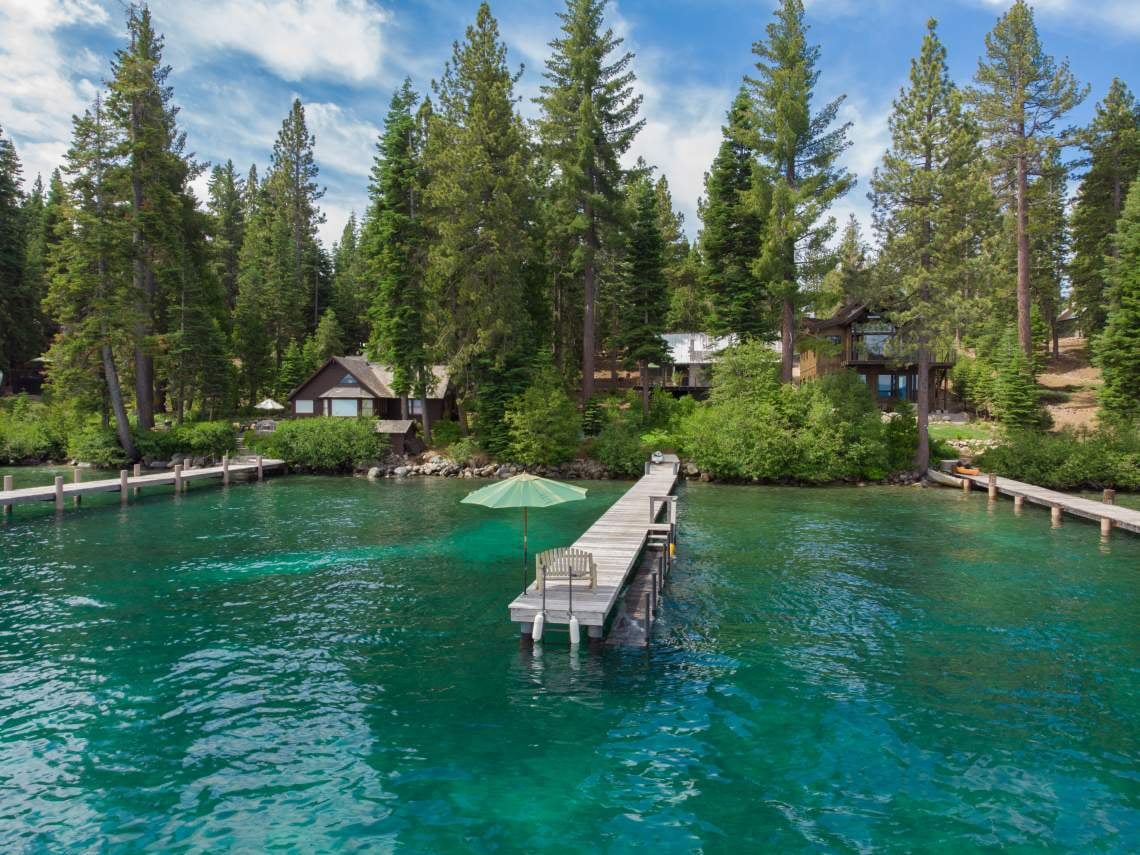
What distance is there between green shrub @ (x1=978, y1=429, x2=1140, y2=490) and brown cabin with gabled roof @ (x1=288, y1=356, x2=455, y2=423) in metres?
38.3

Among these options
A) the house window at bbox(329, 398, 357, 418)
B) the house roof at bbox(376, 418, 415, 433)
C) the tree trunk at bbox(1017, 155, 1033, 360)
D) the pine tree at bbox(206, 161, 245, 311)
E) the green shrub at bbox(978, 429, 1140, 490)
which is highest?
the pine tree at bbox(206, 161, 245, 311)

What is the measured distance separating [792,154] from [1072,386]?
32459mm

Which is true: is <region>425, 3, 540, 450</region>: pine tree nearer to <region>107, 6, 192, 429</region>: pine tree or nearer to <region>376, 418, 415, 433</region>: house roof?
<region>376, 418, 415, 433</region>: house roof

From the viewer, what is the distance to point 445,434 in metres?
49.7

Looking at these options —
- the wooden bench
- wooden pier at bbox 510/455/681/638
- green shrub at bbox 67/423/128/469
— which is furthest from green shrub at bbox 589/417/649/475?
green shrub at bbox 67/423/128/469

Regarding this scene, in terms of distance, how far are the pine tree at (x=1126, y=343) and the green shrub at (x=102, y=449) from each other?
6386cm

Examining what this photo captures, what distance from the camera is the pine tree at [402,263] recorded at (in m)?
47.1

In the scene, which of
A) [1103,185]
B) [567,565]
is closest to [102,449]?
[567,565]

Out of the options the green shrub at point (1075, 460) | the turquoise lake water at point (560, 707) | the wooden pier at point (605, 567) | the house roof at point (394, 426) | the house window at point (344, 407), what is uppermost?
the house window at point (344, 407)

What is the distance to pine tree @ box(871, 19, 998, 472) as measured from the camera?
36844mm

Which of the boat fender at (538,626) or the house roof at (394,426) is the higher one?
the house roof at (394,426)

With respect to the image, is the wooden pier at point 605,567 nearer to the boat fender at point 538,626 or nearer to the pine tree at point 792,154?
the boat fender at point 538,626

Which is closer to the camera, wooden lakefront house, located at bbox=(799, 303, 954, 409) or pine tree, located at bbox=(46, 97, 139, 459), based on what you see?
pine tree, located at bbox=(46, 97, 139, 459)

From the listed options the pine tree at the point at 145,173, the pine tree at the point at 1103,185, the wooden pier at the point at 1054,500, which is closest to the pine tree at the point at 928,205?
the wooden pier at the point at 1054,500
